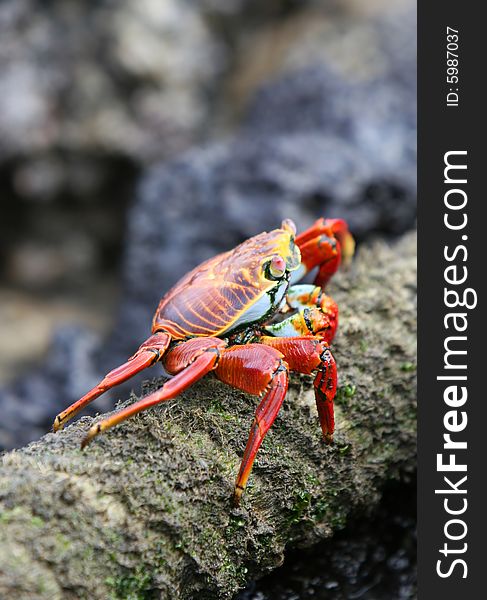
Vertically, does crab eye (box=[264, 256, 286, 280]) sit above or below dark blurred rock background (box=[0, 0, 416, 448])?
below

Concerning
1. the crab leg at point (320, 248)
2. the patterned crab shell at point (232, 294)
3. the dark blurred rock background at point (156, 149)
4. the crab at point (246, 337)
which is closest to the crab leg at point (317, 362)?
the crab at point (246, 337)

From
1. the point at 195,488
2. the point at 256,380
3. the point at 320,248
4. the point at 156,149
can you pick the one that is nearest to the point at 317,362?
the point at 256,380

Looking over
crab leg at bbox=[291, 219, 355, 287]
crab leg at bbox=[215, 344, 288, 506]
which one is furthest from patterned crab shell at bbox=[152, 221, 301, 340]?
crab leg at bbox=[291, 219, 355, 287]

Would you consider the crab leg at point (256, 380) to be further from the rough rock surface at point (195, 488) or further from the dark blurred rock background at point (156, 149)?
the dark blurred rock background at point (156, 149)

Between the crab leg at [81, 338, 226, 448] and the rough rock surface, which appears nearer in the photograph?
the rough rock surface

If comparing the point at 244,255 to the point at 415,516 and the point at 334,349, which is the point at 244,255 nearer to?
the point at 334,349

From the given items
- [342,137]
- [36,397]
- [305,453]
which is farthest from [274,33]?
[305,453]

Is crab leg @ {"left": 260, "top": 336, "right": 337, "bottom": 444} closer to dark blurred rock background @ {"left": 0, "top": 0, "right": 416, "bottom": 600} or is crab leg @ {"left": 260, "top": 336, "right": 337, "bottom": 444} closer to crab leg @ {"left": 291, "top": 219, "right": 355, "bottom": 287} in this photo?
crab leg @ {"left": 291, "top": 219, "right": 355, "bottom": 287}
